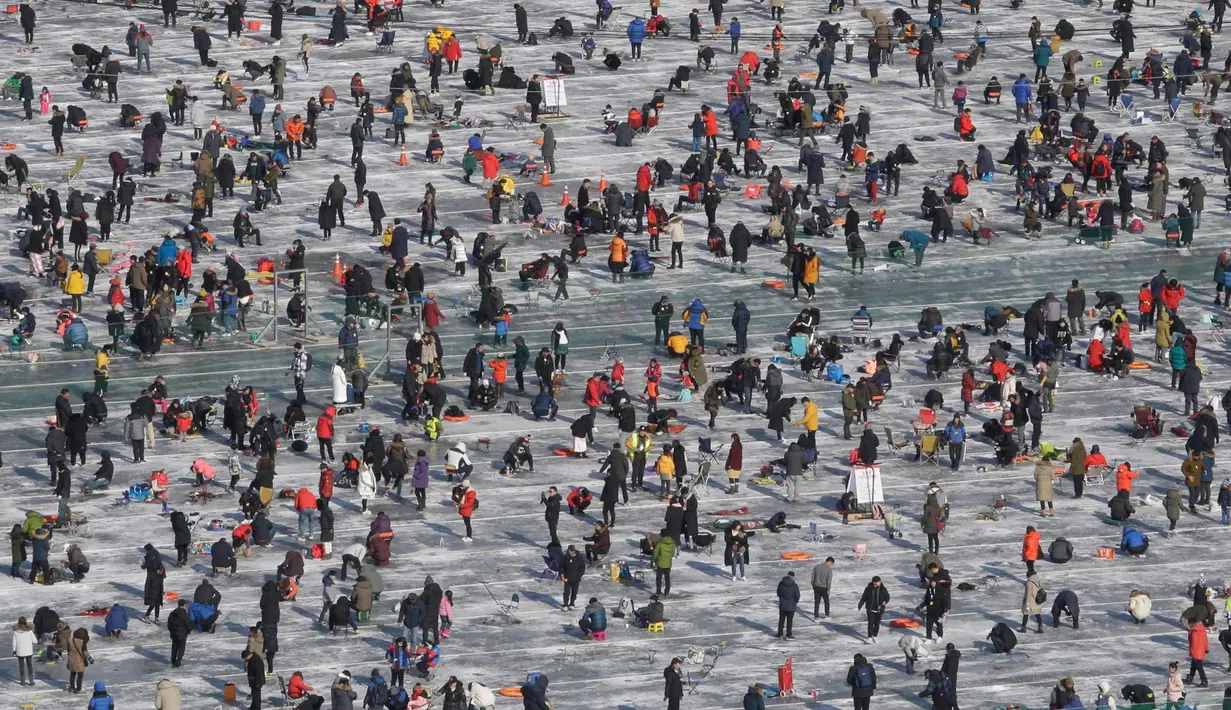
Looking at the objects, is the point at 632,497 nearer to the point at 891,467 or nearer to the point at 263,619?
the point at 891,467

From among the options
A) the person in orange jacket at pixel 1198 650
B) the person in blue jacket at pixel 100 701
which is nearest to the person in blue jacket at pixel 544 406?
the person in blue jacket at pixel 100 701

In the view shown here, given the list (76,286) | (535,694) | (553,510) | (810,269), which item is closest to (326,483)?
(553,510)

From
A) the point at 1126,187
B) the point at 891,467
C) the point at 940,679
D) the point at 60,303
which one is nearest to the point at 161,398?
the point at 60,303

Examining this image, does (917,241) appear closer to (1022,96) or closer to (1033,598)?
(1022,96)

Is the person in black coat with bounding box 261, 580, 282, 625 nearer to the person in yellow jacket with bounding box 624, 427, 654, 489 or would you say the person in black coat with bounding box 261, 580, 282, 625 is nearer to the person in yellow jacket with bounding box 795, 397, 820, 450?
the person in yellow jacket with bounding box 624, 427, 654, 489

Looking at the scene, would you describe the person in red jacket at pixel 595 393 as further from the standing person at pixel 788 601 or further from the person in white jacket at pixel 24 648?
the person in white jacket at pixel 24 648
